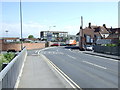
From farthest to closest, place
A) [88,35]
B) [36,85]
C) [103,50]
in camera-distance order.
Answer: [88,35], [103,50], [36,85]

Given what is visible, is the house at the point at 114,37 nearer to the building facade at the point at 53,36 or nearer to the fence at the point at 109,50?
the fence at the point at 109,50

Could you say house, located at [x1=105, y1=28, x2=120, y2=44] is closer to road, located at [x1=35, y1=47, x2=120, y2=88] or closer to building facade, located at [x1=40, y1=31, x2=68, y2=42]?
road, located at [x1=35, y1=47, x2=120, y2=88]

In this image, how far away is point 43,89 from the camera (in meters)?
9.41

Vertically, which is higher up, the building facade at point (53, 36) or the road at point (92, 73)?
the building facade at point (53, 36)

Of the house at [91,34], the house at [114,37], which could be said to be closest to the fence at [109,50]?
the house at [114,37]

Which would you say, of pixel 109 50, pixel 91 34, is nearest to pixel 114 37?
pixel 91 34

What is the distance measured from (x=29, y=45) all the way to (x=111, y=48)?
34277mm

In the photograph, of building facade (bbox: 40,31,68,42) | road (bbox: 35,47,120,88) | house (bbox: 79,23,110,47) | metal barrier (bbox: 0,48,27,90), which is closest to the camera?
metal barrier (bbox: 0,48,27,90)

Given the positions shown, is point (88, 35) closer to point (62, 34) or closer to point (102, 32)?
point (102, 32)

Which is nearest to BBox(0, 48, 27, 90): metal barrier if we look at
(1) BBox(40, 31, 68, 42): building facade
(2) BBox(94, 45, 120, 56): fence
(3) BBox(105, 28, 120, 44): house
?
(2) BBox(94, 45, 120, 56): fence

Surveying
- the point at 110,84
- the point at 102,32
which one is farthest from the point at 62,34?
the point at 110,84

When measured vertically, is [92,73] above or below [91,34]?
below

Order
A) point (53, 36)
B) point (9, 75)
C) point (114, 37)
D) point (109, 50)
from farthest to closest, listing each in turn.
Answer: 1. point (53, 36)
2. point (114, 37)
3. point (109, 50)
4. point (9, 75)

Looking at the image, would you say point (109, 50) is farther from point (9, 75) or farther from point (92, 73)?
point (9, 75)
